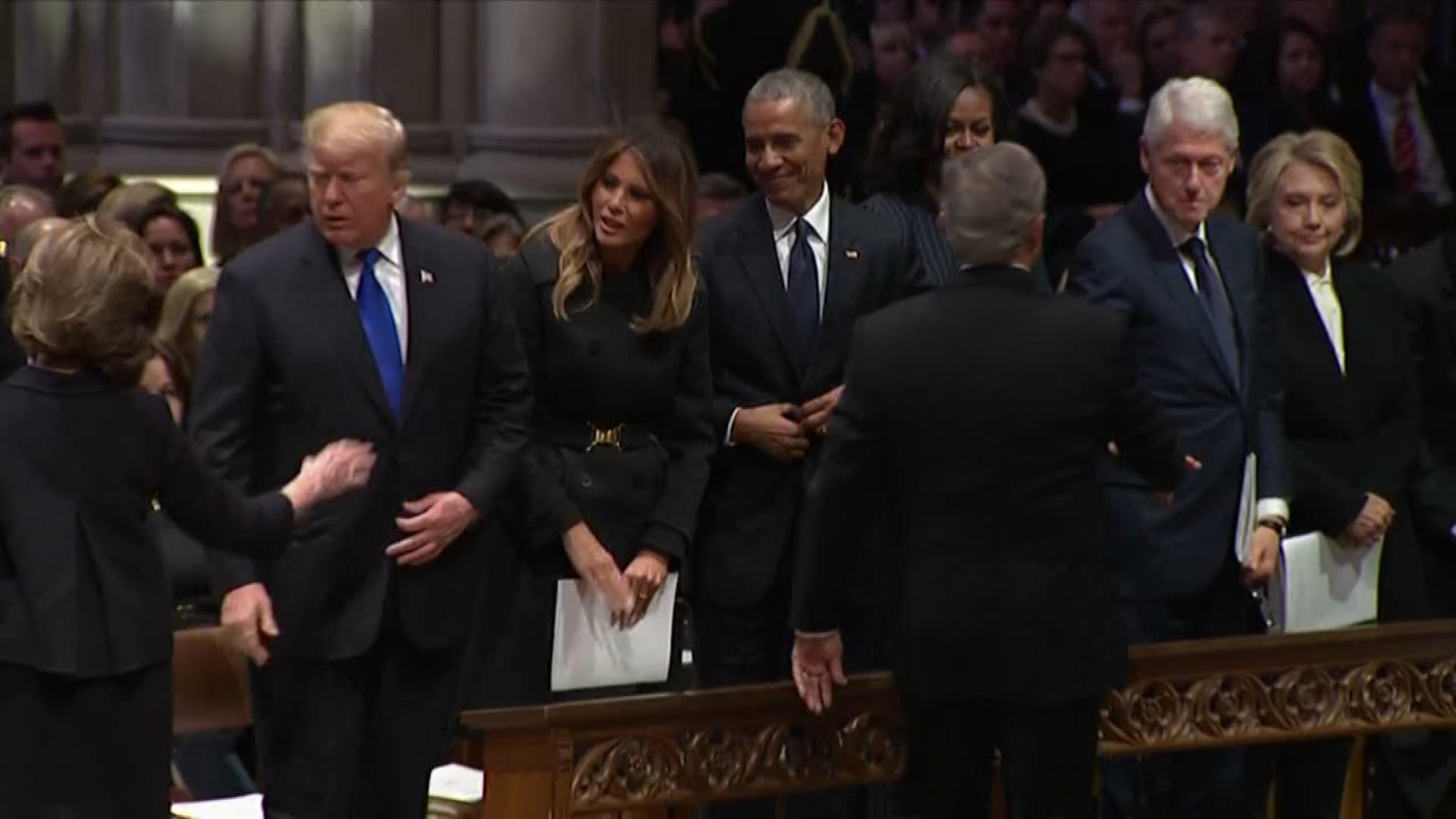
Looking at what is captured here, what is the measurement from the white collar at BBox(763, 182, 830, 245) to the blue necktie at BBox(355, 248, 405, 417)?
1025 millimetres

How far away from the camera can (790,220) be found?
6.64 m

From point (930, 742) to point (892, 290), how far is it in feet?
4.41

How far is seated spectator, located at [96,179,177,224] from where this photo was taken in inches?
338

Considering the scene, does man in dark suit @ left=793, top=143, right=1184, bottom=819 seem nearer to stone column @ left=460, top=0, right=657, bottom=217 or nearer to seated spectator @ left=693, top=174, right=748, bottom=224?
seated spectator @ left=693, top=174, right=748, bottom=224

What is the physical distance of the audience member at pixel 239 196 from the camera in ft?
29.9

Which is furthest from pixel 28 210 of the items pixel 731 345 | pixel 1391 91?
pixel 1391 91

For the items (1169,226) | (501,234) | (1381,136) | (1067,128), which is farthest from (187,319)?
(1381,136)

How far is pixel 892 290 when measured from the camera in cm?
668

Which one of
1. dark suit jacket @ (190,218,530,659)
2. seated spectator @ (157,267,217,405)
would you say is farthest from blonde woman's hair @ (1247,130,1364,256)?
seated spectator @ (157,267,217,405)

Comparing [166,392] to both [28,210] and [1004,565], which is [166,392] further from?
[1004,565]

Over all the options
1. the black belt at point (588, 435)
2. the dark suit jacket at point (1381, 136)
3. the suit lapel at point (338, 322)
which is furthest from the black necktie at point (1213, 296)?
the dark suit jacket at point (1381, 136)

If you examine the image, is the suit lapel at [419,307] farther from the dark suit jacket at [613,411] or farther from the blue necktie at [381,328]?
the dark suit jacket at [613,411]

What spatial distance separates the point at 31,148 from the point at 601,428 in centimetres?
385

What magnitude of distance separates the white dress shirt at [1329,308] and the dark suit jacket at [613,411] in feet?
5.50
